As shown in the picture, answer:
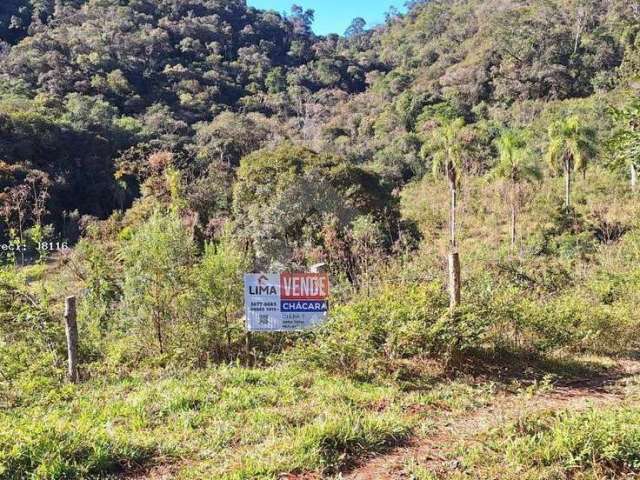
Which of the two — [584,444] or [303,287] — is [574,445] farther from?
[303,287]

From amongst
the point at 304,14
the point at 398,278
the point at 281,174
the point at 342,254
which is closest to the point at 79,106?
the point at 281,174

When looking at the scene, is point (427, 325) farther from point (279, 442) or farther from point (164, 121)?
point (164, 121)

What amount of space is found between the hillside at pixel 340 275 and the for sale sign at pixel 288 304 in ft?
0.66

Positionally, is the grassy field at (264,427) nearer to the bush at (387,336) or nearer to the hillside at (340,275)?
the hillside at (340,275)

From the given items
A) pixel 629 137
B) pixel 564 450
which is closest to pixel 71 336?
pixel 564 450

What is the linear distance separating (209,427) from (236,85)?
153 ft

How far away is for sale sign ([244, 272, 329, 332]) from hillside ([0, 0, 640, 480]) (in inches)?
7.9

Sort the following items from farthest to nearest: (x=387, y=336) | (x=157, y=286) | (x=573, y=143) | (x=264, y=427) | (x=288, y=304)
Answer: (x=573, y=143) < (x=157, y=286) < (x=288, y=304) < (x=387, y=336) < (x=264, y=427)

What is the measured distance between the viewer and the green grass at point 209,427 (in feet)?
10.2

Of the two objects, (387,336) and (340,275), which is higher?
(340,275)

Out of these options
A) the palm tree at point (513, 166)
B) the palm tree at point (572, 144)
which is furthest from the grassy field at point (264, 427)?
the palm tree at point (572, 144)

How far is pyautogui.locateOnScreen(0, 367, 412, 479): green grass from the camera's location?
3098 mm

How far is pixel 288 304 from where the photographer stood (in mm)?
5918

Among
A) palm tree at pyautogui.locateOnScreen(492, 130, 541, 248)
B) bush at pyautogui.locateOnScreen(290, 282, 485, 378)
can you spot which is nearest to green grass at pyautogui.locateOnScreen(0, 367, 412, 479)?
bush at pyautogui.locateOnScreen(290, 282, 485, 378)
